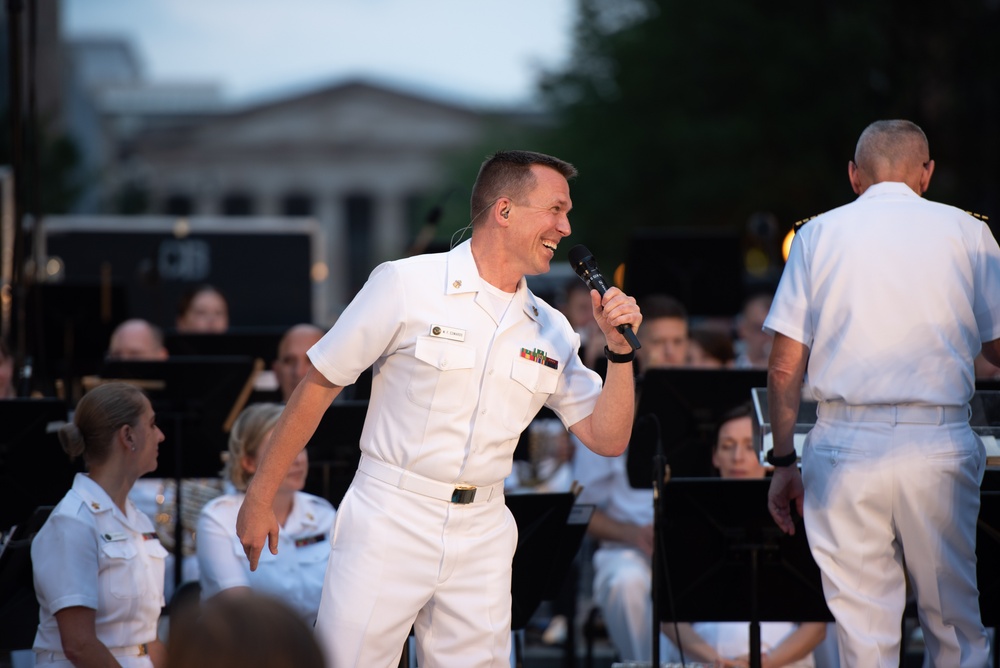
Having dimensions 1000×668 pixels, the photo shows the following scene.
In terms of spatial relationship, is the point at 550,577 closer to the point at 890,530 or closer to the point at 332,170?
the point at 890,530

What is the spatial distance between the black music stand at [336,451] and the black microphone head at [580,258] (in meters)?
2.22

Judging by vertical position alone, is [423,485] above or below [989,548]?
above

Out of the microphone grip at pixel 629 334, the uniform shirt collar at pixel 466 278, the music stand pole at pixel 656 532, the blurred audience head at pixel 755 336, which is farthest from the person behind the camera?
the blurred audience head at pixel 755 336

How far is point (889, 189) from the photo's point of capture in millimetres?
4859

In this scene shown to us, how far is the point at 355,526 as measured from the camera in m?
4.26

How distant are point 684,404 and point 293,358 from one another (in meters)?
2.33

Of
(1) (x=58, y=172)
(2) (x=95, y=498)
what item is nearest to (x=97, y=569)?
(2) (x=95, y=498)

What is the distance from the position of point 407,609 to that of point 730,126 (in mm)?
21815

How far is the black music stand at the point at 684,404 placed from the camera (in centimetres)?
654

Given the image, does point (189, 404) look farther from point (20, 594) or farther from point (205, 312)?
point (205, 312)

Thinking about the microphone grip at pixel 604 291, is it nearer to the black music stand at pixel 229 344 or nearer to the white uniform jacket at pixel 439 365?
the white uniform jacket at pixel 439 365

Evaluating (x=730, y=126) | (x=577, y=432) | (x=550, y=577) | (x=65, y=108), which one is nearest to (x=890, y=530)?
(x=577, y=432)

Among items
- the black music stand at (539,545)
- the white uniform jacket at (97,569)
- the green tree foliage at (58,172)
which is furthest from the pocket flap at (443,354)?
the green tree foliage at (58,172)

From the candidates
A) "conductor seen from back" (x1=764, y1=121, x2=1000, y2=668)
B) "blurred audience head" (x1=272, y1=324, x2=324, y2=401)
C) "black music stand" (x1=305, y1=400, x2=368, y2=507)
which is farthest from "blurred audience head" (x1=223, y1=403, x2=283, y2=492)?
"conductor seen from back" (x1=764, y1=121, x2=1000, y2=668)
